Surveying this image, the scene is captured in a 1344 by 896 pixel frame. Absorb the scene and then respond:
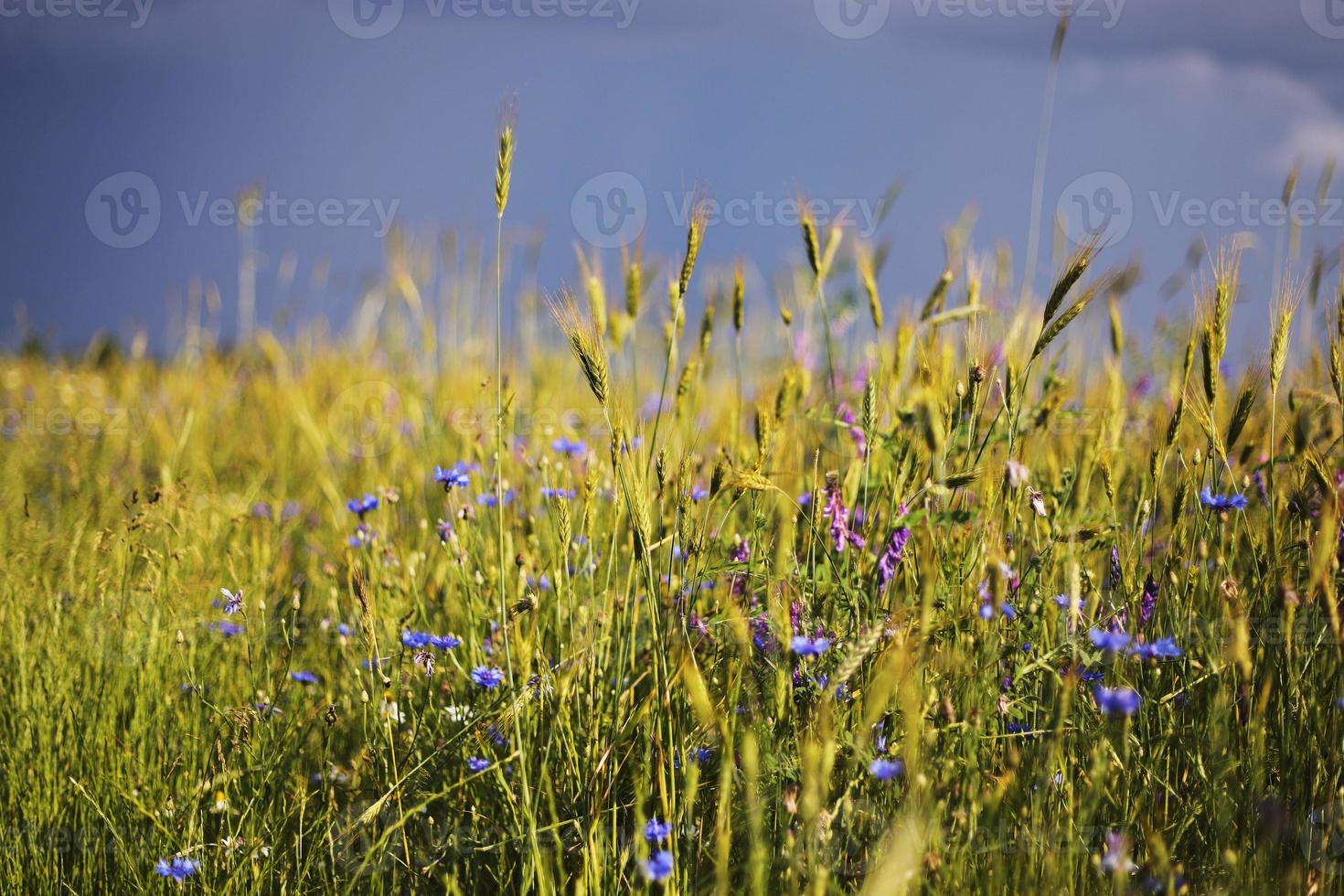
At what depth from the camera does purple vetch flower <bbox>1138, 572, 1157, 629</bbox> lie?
1713mm

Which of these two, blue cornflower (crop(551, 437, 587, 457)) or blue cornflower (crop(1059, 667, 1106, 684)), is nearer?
blue cornflower (crop(1059, 667, 1106, 684))

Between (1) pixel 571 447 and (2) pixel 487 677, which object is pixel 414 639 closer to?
(2) pixel 487 677

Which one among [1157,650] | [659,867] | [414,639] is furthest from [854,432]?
[659,867]

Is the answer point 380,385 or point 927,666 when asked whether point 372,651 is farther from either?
point 380,385

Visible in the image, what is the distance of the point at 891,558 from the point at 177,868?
1.31 m

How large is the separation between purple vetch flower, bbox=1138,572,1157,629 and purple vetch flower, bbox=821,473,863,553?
0.54 m

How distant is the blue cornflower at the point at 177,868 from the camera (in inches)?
56.7

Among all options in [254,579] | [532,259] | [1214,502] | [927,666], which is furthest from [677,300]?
[532,259]

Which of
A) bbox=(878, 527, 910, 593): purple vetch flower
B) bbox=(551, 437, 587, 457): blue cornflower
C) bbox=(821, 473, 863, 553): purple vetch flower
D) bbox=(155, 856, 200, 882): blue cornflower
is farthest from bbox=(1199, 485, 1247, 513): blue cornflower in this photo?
bbox=(155, 856, 200, 882): blue cornflower

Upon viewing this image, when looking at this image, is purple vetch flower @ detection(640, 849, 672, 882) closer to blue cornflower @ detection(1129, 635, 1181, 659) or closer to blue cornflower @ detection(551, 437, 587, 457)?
blue cornflower @ detection(1129, 635, 1181, 659)

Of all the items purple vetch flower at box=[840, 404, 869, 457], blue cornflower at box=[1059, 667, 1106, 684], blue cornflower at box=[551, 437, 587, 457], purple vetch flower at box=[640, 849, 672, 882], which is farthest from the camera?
blue cornflower at box=[551, 437, 587, 457]

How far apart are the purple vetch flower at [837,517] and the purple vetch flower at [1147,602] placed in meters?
0.54

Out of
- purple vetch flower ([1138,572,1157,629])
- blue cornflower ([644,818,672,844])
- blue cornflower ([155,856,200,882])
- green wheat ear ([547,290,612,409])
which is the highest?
green wheat ear ([547,290,612,409])

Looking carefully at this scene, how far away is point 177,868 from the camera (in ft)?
4.77
